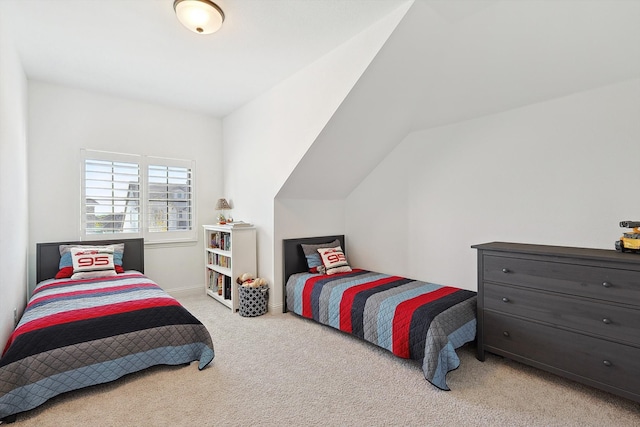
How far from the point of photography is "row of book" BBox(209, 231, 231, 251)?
12.8 feet

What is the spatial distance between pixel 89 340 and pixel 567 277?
3210mm

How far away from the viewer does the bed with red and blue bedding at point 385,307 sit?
2246 mm

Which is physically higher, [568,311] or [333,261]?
[333,261]

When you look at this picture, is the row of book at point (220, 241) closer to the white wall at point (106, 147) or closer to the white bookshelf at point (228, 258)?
the white bookshelf at point (228, 258)

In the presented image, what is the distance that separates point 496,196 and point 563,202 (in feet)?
1.69

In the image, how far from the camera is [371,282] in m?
3.24

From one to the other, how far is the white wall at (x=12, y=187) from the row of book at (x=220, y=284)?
6.10 feet

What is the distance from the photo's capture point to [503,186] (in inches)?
115

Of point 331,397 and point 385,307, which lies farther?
point 385,307

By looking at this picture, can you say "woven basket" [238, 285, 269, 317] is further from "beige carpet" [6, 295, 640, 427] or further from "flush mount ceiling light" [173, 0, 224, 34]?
"flush mount ceiling light" [173, 0, 224, 34]

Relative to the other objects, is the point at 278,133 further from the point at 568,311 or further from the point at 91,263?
the point at 568,311

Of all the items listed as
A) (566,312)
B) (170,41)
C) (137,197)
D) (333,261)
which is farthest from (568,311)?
(137,197)

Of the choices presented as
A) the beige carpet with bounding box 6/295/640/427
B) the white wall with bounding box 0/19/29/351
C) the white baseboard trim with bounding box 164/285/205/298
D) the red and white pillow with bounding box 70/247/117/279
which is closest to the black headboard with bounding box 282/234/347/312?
the beige carpet with bounding box 6/295/640/427

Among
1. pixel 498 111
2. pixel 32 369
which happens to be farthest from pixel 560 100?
pixel 32 369
